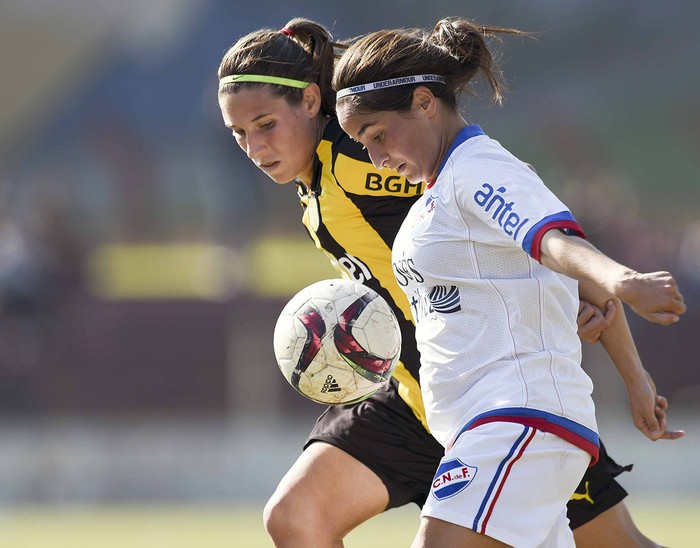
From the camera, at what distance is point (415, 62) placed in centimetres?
368

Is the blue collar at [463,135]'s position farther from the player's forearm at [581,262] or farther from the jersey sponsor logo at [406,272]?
the player's forearm at [581,262]

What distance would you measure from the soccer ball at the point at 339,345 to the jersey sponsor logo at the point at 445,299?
1.30 ft

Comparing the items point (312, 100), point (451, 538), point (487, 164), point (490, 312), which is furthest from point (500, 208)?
point (312, 100)

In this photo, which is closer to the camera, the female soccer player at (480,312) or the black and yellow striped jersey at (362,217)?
the female soccer player at (480,312)

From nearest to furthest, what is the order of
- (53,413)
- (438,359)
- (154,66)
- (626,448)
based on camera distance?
(438,359) < (626,448) < (53,413) < (154,66)

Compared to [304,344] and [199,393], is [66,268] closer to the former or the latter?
[199,393]

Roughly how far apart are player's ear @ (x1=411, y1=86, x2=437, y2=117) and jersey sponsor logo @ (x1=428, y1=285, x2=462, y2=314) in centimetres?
51

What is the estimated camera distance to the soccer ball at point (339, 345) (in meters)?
3.90

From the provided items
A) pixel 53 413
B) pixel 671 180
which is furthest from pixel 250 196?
pixel 671 180

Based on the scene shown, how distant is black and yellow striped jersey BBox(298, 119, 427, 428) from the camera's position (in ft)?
13.7

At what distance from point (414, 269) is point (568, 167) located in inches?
459

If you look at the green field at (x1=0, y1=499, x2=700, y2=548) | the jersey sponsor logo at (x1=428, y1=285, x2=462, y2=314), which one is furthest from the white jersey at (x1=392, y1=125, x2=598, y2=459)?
the green field at (x1=0, y1=499, x2=700, y2=548)

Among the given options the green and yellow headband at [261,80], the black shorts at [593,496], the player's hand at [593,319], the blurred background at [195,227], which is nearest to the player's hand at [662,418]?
the black shorts at [593,496]

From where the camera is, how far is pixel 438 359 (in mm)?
3572
